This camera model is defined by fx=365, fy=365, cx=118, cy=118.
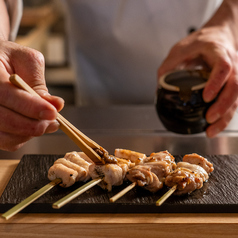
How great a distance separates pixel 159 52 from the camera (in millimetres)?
2371

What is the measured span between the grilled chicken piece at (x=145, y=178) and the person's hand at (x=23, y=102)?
285 millimetres

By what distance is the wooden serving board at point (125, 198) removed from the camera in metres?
1.03

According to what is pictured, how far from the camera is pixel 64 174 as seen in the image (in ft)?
3.72

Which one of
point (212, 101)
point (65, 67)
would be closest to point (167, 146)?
point (212, 101)

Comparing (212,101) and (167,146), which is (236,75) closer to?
(212,101)

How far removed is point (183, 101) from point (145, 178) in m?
0.44

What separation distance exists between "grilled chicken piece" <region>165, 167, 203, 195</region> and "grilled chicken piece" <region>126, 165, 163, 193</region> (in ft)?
0.13

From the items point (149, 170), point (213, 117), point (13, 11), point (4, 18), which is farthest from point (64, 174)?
point (13, 11)

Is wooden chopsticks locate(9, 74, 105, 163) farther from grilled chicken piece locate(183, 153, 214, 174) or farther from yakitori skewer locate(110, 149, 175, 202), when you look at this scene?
grilled chicken piece locate(183, 153, 214, 174)

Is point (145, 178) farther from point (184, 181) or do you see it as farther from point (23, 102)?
point (23, 102)

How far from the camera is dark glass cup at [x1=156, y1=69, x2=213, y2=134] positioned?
1.44 meters

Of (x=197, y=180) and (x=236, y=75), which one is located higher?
(x=236, y=75)

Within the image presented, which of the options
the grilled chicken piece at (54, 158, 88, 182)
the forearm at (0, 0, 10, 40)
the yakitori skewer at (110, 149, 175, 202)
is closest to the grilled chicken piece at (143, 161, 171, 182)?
the yakitori skewer at (110, 149, 175, 202)

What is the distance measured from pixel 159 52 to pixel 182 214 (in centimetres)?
151
